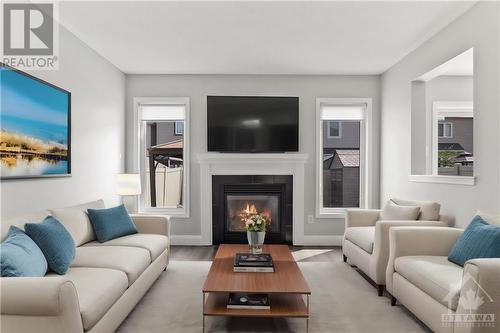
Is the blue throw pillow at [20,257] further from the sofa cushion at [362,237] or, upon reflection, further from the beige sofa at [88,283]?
the sofa cushion at [362,237]

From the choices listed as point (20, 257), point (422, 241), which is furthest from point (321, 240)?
point (20, 257)

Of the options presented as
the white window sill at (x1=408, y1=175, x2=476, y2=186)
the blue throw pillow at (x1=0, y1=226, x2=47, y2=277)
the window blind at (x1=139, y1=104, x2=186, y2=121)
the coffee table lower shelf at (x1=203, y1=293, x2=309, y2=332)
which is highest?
the window blind at (x1=139, y1=104, x2=186, y2=121)

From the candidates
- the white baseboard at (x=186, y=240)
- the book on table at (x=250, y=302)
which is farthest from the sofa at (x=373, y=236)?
the white baseboard at (x=186, y=240)

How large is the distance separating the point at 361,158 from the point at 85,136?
3.98m

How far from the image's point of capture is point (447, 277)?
2.33m

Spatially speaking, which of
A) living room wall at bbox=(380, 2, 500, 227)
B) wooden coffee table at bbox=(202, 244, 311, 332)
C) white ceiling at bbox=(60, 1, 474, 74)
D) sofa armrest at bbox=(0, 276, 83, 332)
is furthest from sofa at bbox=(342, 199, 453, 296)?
sofa armrest at bbox=(0, 276, 83, 332)

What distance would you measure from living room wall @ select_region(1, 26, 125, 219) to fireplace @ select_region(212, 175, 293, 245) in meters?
1.52

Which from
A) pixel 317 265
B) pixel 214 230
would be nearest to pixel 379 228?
pixel 317 265

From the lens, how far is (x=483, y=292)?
195cm

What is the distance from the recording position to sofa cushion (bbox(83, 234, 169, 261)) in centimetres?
334

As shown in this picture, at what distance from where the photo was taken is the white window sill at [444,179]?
3195mm

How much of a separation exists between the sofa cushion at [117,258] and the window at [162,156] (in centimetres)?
237

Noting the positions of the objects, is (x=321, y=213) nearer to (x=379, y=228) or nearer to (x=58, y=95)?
(x=379, y=228)

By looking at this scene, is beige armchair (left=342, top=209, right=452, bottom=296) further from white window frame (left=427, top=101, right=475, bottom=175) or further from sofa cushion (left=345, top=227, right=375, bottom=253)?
white window frame (left=427, top=101, right=475, bottom=175)
